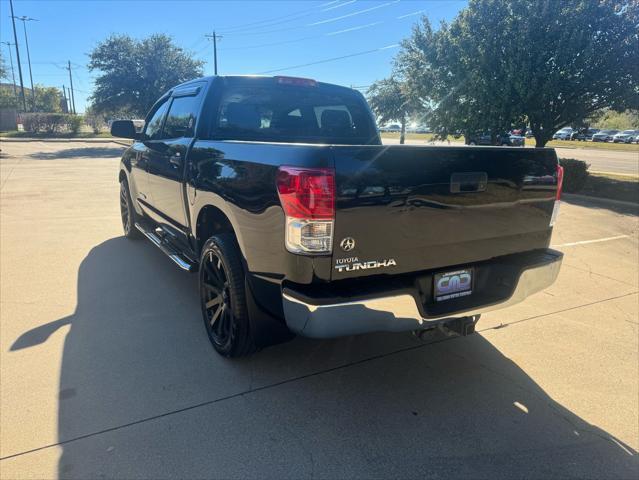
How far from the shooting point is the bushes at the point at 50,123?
4144 centimetres

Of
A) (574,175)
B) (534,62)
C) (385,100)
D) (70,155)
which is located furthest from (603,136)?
(70,155)

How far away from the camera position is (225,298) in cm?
310

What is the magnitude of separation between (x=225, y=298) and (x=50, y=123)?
4697 cm

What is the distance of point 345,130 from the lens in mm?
4566

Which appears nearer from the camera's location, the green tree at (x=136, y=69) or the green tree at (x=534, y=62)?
the green tree at (x=534, y=62)

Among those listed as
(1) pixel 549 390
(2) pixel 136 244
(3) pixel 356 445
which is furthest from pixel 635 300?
(2) pixel 136 244

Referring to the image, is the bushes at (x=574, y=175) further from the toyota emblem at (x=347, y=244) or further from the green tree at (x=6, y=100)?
the green tree at (x=6, y=100)

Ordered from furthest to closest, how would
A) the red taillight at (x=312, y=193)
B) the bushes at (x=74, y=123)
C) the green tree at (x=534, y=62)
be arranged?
the bushes at (x=74, y=123)
the green tree at (x=534, y=62)
the red taillight at (x=312, y=193)

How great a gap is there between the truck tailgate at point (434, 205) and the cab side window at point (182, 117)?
2.16m

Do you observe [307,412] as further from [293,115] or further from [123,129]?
[123,129]

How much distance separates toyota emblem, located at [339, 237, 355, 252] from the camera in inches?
91.0

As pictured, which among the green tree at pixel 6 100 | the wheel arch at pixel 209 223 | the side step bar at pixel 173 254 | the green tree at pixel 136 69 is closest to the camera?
the wheel arch at pixel 209 223

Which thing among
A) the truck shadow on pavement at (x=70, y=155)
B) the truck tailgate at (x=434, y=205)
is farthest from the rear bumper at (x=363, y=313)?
the truck shadow on pavement at (x=70, y=155)

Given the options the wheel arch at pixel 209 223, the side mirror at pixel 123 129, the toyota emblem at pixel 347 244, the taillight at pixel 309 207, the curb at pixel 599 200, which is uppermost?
the side mirror at pixel 123 129
